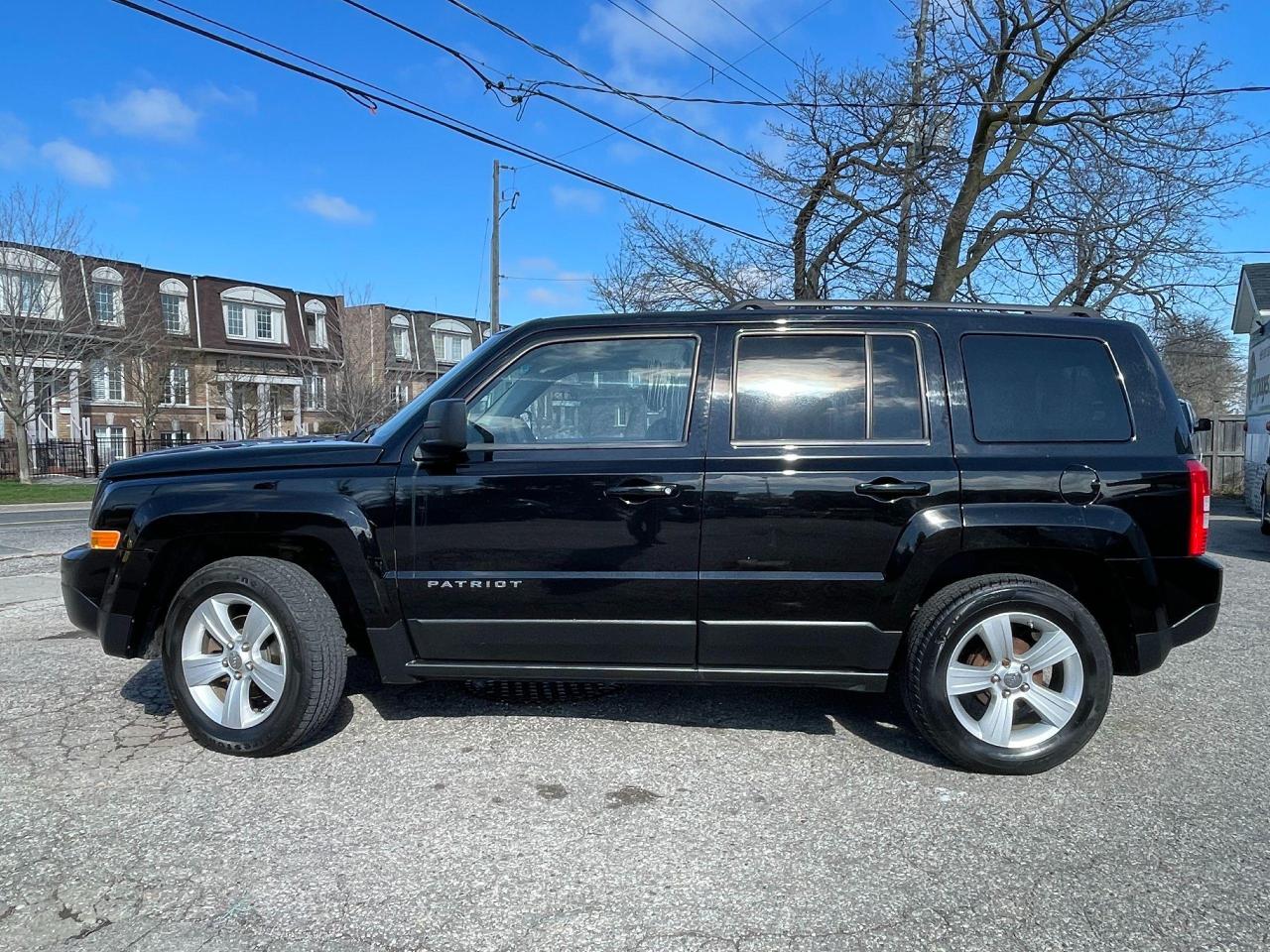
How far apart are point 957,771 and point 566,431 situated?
214 cm

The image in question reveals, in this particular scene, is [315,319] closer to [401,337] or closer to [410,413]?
[401,337]

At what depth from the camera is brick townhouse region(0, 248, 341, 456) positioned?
24406 millimetres

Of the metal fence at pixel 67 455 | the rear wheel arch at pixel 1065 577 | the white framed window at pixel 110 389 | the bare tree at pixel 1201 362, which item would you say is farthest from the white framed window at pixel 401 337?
the rear wheel arch at pixel 1065 577

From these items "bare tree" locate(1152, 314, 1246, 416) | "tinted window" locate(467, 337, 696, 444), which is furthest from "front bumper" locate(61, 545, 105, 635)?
"bare tree" locate(1152, 314, 1246, 416)

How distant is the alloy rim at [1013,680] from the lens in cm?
335

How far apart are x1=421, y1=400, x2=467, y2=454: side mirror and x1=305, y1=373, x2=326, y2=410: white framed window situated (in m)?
28.0

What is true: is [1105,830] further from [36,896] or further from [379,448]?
[36,896]

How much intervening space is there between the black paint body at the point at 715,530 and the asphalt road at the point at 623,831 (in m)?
0.43

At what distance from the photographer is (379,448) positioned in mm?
3527

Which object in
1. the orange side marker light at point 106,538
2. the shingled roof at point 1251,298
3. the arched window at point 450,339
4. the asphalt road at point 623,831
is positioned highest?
the arched window at point 450,339

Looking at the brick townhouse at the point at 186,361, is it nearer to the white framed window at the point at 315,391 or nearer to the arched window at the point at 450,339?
the white framed window at the point at 315,391

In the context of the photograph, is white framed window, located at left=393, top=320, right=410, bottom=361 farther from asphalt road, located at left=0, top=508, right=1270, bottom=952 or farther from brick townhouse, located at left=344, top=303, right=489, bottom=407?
asphalt road, located at left=0, top=508, right=1270, bottom=952

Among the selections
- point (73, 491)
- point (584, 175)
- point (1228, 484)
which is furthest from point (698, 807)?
point (73, 491)

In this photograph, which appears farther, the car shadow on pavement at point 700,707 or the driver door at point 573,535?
the car shadow on pavement at point 700,707
